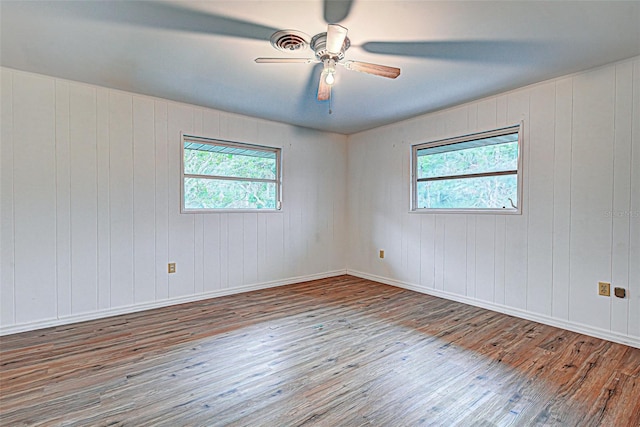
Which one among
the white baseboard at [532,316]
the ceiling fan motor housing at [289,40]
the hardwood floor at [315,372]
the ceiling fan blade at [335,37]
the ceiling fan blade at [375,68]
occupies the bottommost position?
the hardwood floor at [315,372]

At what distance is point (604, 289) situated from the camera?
2.68 m

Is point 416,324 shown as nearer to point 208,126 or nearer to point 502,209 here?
point 502,209

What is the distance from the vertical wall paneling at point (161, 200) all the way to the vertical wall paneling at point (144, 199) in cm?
3

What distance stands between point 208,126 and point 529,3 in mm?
3223

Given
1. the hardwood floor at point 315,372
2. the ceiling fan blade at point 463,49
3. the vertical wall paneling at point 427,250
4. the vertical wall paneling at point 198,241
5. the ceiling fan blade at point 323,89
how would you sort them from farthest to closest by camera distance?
the vertical wall paneling at point 427,250, the vertical wall paneling at point 198,241, the ceiling fan blade at point 323,89, the ceiling fan blade at point 463,49, the hardwood floor at point 315,372

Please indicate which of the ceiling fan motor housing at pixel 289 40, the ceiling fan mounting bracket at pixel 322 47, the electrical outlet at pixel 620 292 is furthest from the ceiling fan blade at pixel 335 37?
the electrical outlet at pixel 620 292

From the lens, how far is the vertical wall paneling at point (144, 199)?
3.36 metres

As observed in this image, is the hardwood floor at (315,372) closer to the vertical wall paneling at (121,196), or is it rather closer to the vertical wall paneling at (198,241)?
the vertical wall paneling at (121,196)

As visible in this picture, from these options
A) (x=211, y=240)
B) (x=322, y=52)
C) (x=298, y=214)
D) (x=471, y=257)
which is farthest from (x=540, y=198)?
(x=211, y=240)

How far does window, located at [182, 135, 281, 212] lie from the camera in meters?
3.78

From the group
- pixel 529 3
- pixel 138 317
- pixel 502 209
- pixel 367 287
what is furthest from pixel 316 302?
pixel 529 3

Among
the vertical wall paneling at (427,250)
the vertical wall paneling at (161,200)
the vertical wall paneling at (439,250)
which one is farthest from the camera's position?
the vertical wall paneling at (427,250)

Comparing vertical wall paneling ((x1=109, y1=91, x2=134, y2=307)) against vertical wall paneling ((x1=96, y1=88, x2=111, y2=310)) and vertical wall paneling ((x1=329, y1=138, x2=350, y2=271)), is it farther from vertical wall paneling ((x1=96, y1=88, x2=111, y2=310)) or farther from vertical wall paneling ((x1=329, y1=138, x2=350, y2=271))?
vertical wall paneling ((x1=329, y1=138, x2=350, y2=271))

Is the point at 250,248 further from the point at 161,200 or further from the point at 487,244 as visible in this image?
the point at 487,244
